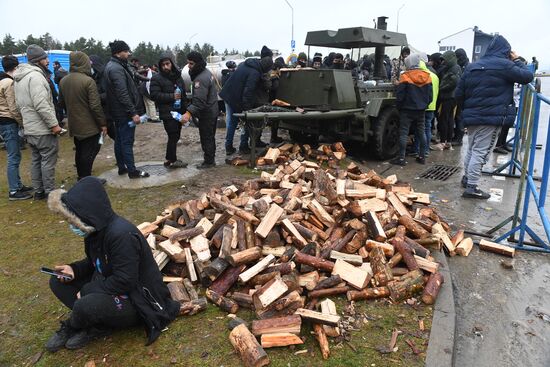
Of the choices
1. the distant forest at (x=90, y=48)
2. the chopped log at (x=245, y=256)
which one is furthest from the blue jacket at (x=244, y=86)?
the distant forest at (x=90, y=48)

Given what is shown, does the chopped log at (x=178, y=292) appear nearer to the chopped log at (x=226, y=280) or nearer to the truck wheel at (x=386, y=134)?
the chopped log at (x=226, y=280)

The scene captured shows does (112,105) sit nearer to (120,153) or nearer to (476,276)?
(120,153)

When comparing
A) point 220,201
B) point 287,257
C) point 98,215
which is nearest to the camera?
point 98,215

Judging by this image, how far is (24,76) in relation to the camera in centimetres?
535

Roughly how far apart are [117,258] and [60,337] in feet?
2.67

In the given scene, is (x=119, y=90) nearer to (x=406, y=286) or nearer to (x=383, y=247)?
(x=383, y=247)

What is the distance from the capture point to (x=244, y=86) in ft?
25.1

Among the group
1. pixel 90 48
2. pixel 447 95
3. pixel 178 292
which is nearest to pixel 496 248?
pixel 178 292

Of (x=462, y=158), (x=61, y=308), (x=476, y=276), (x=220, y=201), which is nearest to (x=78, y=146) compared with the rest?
(x=220, y=201)

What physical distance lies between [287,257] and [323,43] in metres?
6.47

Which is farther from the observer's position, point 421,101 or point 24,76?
point 421,101

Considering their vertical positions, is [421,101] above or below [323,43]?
below

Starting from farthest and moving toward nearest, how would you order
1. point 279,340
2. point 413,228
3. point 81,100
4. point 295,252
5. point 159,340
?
point 81,100 < point 413,228 < point 295,252 < point 159,340 < point 279,340

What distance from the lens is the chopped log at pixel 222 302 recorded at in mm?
3203
